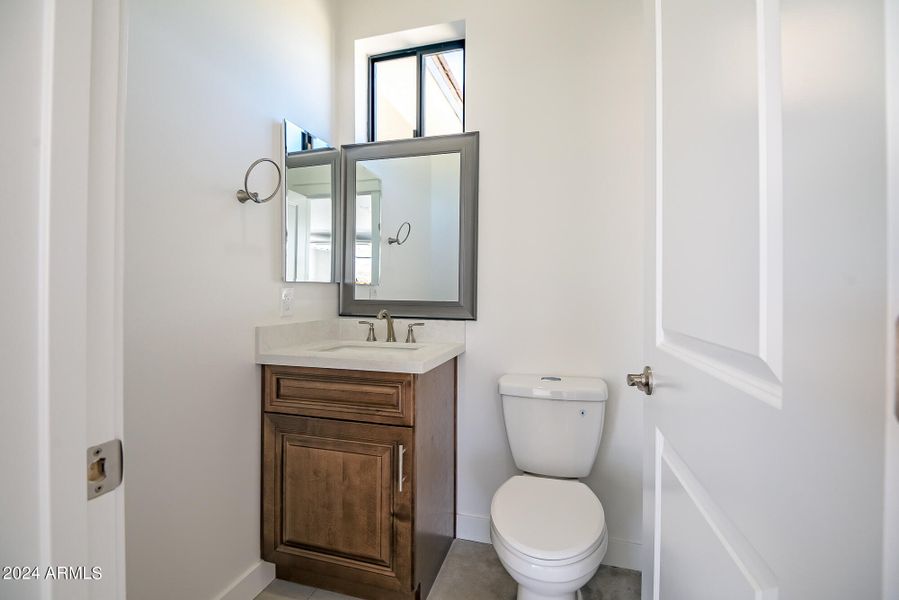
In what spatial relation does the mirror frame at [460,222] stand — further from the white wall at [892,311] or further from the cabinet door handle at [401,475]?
the white wall at [892,311]

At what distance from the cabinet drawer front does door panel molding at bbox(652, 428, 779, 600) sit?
0.83 metres

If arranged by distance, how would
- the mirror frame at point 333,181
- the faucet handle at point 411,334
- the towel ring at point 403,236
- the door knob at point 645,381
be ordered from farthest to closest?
1. the towel ring at point 403,236
2. the faucet handle at point 411,334
3. the mirror frame at point 333,181
4. the door knob at point 645,381

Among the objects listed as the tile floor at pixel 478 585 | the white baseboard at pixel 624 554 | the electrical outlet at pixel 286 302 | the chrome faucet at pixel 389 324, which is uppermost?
the electrical outlet at pixel 286 302

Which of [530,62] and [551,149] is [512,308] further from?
[530,62]

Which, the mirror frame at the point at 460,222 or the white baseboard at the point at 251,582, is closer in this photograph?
the white baseboard at the point at 251,582

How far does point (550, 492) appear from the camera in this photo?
1.38m

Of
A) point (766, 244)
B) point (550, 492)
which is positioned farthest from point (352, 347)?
point (766, 244)

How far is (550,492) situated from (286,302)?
133cm

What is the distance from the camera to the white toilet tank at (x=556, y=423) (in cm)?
155

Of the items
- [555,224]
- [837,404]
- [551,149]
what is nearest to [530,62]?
[551,149]

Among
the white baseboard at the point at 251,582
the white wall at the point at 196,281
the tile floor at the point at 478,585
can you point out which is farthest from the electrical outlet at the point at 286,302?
the tile floor at the point at 478,585

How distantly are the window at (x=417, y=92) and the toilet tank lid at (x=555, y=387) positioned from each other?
1.34 metres

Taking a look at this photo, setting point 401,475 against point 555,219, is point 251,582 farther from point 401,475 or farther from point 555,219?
point 555,219

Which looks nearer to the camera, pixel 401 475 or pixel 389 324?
pixel 401 475
